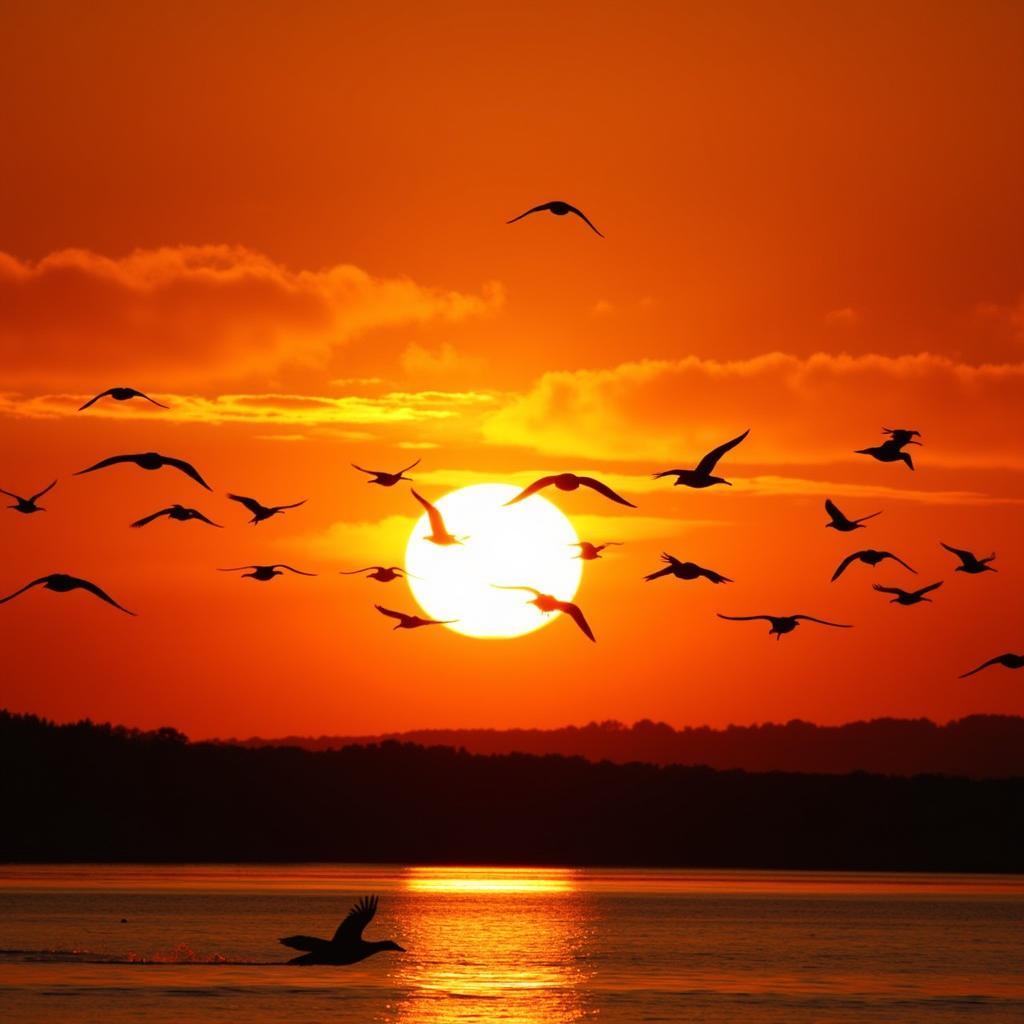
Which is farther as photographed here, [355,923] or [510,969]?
[510,969]

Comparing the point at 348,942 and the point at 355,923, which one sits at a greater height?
the point at 355,923

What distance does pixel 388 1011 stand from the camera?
8956 centimetres

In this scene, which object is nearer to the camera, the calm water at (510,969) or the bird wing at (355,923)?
the bird wing at (355,923)

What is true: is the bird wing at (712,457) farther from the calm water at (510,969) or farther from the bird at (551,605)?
the calm water at (510,969)

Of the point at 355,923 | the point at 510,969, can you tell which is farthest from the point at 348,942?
the point at 510,969

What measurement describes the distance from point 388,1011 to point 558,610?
36196 millimetres

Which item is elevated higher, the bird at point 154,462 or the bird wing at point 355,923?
the bird at point 154,462

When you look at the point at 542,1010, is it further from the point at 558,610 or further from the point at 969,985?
the point at 558,610

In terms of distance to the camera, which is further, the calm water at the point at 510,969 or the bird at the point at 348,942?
the calm water at the point at 510,969

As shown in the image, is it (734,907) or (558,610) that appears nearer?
(558,610)

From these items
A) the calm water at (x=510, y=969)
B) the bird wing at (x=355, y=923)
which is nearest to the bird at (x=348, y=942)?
the bird wing at (x=355, y=923)

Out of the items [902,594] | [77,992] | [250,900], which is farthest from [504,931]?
[902,594]

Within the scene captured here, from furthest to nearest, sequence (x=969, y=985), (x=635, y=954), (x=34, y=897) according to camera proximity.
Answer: (x=34, y=897)
(x=635, y=954)
(x=969, y=985)

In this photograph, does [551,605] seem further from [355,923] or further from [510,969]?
[510,969]
